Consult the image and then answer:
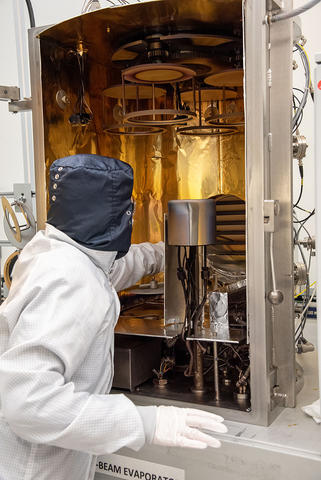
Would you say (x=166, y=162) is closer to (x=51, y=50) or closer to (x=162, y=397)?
(x=51, y=50)

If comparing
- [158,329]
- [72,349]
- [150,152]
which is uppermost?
[150,152]

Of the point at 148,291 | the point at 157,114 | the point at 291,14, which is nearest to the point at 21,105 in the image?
the point at 157,114

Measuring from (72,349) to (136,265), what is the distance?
815 mm

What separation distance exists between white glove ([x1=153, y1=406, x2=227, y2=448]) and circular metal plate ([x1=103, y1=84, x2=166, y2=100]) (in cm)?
127

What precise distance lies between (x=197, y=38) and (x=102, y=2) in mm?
1182

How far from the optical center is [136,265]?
6.38 feet

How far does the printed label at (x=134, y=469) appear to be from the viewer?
1451 mm

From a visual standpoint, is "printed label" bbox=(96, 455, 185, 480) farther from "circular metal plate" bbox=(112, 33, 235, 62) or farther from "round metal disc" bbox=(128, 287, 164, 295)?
"circular metal plate" bbox=(112, 33, 235, 62)

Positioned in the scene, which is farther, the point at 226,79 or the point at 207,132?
the point at 207,132

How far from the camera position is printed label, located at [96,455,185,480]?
4.76 ft

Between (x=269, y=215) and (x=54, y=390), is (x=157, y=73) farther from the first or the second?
(x=54, y=390)

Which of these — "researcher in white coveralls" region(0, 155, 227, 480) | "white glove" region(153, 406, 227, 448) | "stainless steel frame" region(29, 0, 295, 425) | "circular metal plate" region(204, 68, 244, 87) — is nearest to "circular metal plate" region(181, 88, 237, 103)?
"circular metal plate" region(204, 68, 244, 87)

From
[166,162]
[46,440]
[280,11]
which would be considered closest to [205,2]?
[280,11]

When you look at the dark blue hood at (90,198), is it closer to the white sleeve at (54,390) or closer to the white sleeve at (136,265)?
the white sleeve at (54,390)
